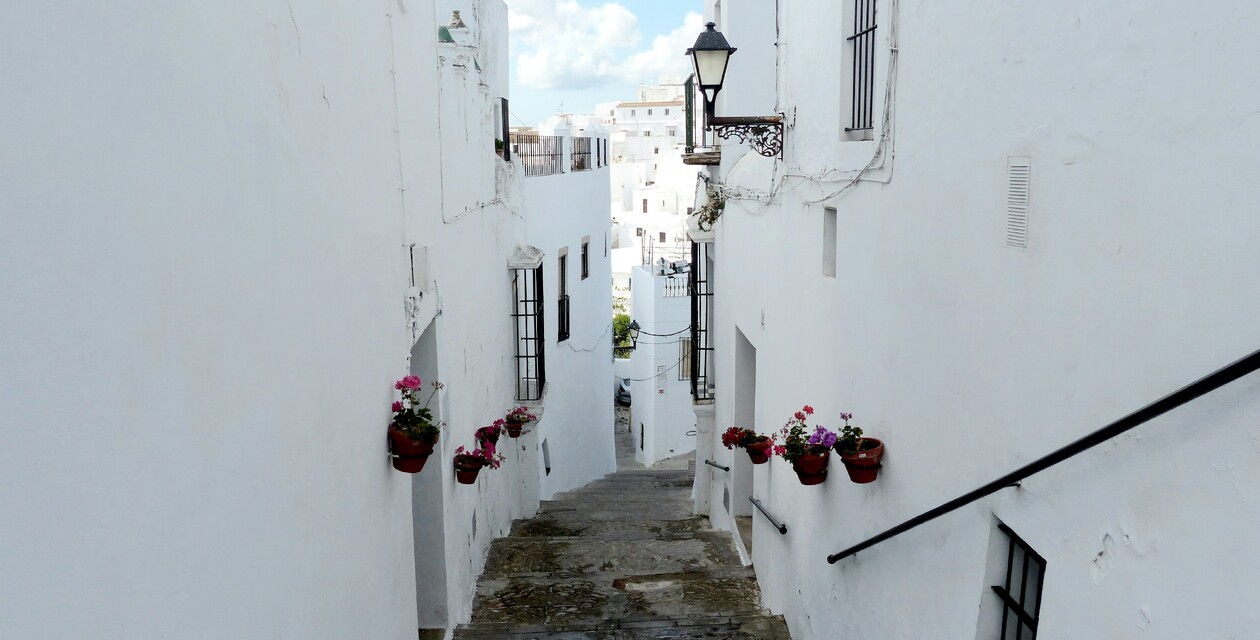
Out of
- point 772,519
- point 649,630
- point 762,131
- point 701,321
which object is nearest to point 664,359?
point 701,321

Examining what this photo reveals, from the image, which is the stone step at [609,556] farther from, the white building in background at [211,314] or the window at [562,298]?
the window at [562,298]

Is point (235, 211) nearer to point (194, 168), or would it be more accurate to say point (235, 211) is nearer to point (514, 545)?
point (194, 168)

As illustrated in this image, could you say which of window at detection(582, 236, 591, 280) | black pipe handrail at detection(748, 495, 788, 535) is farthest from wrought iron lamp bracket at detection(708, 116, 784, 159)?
window at detection(582, 236, 591, 280)

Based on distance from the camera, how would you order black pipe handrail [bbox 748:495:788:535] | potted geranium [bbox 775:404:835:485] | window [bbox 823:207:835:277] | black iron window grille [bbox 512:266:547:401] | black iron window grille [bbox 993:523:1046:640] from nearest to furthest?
black iron window grille [bbox 993:523:1046:640] < potted geranium [bbox 775:404:835:485] < window [bbox 823:207:835:277] < black pipe handrail [bbox 748:495:788:535] < black iron window grille [bbox 512:266:547:401]

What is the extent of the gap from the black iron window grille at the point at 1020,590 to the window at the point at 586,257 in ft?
49.2

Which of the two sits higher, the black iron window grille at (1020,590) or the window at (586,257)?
the window at (586,257)

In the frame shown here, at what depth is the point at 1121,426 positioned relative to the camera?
270 centimetres

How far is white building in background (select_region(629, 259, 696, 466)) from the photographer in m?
24.7

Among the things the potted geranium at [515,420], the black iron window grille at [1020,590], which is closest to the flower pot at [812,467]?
the black iron window grille at [1020,590]

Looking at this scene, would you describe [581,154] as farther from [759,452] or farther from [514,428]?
[759,452]

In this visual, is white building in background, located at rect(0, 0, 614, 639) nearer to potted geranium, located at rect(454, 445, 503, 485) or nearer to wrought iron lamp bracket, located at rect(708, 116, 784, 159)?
potted geranium, located at rect(454, 445, 503, 485)

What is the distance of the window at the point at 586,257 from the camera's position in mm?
18781

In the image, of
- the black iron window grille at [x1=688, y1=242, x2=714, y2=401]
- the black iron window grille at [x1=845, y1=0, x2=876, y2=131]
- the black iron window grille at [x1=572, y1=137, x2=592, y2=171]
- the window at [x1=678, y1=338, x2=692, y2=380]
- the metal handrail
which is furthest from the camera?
the window at [x1=678, y1=338, x2=692, y2=380]

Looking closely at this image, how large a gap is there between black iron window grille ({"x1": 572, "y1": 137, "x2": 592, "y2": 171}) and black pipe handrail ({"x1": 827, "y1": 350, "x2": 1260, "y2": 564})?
1462 cm
